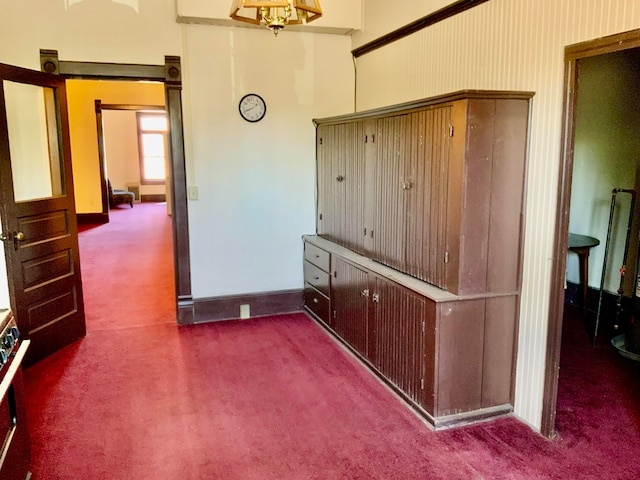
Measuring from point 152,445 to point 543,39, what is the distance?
293cm

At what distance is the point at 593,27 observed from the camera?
2.31 metres

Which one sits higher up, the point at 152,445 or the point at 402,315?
the point at 402,315

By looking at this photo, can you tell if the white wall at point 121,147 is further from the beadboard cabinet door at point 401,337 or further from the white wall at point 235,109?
the beadboard cabinet door at point 401,337

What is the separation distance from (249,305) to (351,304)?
4.39ft

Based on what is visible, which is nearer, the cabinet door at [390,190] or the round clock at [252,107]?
the cabinet door at [390,190]

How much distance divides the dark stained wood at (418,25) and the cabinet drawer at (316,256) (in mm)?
1788

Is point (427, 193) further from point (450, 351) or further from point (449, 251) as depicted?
point (450, 351)

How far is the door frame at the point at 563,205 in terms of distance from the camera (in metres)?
2.31

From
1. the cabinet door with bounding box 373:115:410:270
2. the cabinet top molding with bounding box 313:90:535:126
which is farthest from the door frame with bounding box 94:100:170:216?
the cabinet top molding with bounding box 313:90:535:126

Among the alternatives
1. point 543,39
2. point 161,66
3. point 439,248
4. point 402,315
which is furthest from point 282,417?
point 161,66

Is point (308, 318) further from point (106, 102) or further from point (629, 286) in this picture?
point (106, 102)

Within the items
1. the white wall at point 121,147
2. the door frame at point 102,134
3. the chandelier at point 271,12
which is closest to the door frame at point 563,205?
the chandelier at point 271,12

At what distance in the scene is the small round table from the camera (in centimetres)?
427

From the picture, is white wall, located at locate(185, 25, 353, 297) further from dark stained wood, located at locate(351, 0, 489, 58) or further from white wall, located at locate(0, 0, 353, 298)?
dark stained wood, located at locate(351, 0, 489, 58)
